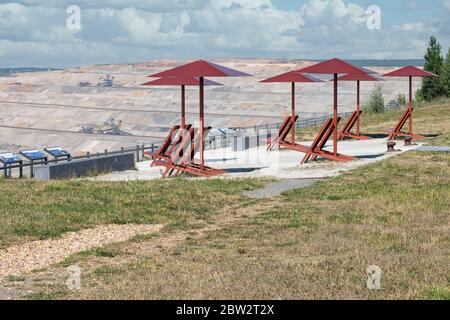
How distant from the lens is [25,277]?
9.41m

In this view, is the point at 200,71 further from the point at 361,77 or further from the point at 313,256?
the point at 361,77

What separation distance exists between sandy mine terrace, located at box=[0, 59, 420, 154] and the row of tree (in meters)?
20.0

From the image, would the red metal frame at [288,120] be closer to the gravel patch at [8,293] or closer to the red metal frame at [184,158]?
the red metal frame at [184,158]

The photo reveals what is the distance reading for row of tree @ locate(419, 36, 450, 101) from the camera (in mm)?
58781

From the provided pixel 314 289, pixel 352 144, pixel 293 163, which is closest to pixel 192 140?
pixel 293 163

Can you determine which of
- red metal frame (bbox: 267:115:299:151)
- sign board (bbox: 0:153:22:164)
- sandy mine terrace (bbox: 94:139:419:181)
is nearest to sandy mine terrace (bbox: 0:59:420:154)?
sandy mine terrace (bbox: 94:139:419:181)

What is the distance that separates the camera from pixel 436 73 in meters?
59.4

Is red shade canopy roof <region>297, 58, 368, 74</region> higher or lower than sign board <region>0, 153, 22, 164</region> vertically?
higher

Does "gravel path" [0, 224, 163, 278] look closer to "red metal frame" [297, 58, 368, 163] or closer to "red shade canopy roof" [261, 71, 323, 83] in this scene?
"red metal frame" [297, 58, 368, 163]

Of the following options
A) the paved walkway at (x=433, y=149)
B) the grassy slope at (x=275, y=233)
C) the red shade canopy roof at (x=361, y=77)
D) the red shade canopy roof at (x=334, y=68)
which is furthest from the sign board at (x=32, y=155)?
the paved walkway at (x=433, y=149)

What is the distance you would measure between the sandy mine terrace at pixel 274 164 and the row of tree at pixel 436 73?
3210 cm

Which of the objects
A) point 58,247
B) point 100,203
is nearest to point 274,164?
point 100,203

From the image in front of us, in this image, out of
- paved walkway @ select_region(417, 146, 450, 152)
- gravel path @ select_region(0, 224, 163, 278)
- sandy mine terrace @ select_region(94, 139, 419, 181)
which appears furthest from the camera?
paved walkway @ select_region(417, 146, 450, 152)

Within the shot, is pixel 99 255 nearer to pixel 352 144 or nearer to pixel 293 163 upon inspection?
pixel 293 163
